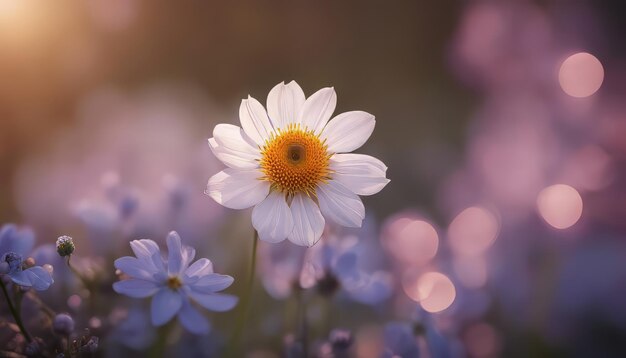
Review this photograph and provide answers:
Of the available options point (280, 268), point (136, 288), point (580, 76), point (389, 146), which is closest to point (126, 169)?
point (280, 268)

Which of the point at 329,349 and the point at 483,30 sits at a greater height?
the point at 483,30

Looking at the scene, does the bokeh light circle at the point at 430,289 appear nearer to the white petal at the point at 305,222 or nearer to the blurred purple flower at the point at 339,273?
the blurred purple flower at the point at 339,273

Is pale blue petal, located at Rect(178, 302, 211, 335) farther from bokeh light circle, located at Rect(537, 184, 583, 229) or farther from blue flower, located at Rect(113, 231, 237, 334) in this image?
bokeh light circle, located at Rect(537, 184, 583, 229)

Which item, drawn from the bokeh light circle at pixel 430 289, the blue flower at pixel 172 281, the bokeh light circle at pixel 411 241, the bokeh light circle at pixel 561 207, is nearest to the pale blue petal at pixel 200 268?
the blue flower at pixel 172 281

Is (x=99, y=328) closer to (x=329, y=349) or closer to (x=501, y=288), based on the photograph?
(x=329, y=349)

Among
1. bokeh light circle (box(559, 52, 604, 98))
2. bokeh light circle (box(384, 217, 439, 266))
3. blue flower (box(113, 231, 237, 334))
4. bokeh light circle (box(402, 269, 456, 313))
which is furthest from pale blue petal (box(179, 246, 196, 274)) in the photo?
bokeh light circle (box(559, 52, 604, 98))

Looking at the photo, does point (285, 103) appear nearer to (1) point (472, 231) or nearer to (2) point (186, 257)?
(2) point (186, 257)

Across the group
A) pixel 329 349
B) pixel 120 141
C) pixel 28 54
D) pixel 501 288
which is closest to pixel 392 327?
pixel 329 349
